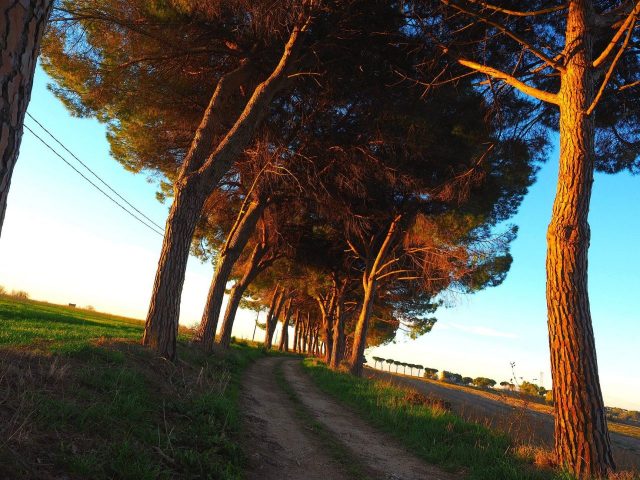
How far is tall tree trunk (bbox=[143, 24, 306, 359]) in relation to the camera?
→ 8633 mm

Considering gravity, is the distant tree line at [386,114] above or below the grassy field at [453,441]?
above

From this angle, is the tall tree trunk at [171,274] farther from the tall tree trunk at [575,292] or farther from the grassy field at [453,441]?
the tall tree trunk at [575,292]

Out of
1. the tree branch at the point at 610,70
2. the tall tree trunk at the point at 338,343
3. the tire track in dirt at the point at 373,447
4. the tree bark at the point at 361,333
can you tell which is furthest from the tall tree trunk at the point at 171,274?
the tall tree trunk at the point at 338,343

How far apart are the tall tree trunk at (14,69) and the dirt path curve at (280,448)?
133 inches

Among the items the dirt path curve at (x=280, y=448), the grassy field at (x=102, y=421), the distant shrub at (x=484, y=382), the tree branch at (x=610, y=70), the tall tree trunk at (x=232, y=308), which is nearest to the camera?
the grassy field at (x=102, y=421)

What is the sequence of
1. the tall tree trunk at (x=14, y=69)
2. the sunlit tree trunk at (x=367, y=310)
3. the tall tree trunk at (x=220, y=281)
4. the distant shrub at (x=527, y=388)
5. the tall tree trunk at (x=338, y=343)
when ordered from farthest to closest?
the tall tree trunk at (x=338, y=343) < the sunlit tree trunk at (x=367, y=310) < the tall tree trunk at (x=220, y=281) < the distant shrub at (x=527, y=388) < the tall tree trunk at (x=14, y=69)

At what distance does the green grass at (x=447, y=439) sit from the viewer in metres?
5.11

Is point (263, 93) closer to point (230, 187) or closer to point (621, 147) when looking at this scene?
point (230, 187)

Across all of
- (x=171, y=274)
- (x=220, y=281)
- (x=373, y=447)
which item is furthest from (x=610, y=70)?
(x=220, y=281)

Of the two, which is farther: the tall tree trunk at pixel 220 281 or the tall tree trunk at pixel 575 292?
the tall tree trunk at pixel 220 281

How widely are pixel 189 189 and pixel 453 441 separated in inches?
246

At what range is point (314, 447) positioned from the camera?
5828mm

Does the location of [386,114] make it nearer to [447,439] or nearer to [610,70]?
[610,70]

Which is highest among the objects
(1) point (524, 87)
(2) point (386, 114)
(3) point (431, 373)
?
(2) point (386, 114)
